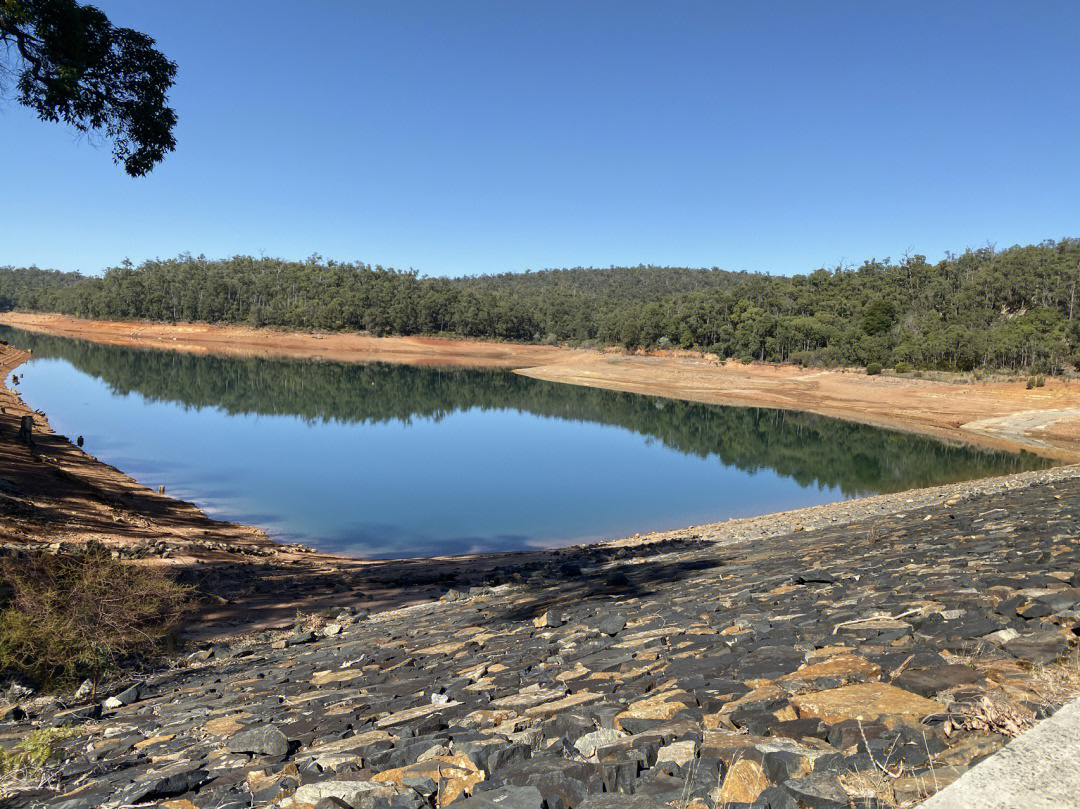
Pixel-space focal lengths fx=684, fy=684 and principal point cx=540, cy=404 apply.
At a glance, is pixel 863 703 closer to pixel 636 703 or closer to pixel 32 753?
pixel 636 703

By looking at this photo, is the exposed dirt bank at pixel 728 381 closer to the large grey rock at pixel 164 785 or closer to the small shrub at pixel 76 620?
the small shrub at pixel 76 620

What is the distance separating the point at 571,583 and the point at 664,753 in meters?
7.07

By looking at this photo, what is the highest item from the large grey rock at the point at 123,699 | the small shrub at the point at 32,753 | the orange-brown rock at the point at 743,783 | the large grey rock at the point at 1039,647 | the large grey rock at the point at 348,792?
the large grey rock at the point at 1039,647

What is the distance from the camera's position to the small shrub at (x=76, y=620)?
6254mm

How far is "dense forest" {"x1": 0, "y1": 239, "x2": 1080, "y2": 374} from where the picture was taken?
66.6 metres

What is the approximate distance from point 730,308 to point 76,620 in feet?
321

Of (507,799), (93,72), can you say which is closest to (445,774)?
(507,799)

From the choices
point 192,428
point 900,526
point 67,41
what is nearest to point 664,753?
point 900,526

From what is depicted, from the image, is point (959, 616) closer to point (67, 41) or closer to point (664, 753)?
point (664, 753)

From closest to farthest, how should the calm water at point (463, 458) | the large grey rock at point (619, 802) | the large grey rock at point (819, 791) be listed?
the large grey rock at point (819, 791)
the large grey rock at point (619, 802)
the calm water at point (463, 458)

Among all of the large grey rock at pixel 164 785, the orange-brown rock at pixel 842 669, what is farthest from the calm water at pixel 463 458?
the orange-brown rock at pixel 842 669

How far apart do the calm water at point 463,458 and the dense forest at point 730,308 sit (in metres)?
27.6

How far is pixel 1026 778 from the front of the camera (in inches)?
84.6

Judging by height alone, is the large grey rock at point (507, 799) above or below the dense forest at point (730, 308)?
below
